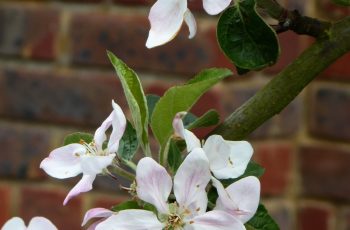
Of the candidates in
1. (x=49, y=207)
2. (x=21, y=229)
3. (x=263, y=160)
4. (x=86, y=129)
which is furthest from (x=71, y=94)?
(x=21, y=229)

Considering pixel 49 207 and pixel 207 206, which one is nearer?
pixel 207 206

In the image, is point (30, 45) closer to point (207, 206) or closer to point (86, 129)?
point (86, 129)

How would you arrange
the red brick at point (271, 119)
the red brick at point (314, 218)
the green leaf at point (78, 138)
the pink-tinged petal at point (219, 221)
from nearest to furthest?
the pink-tinged petal at point (219, 221) < the green leaf at point (78, 138) < the red brick at point (271, 119) < the red brick at point (314, 218)

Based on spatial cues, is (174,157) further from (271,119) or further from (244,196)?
(271,119)

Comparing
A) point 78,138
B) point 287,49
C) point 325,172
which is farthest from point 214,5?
point 325,172

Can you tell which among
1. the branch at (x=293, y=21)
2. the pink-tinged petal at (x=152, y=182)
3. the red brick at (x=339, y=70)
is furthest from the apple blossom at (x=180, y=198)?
the red brick at (x=339, y=70)

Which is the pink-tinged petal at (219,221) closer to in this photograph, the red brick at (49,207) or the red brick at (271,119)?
the red brick at (271,119)
